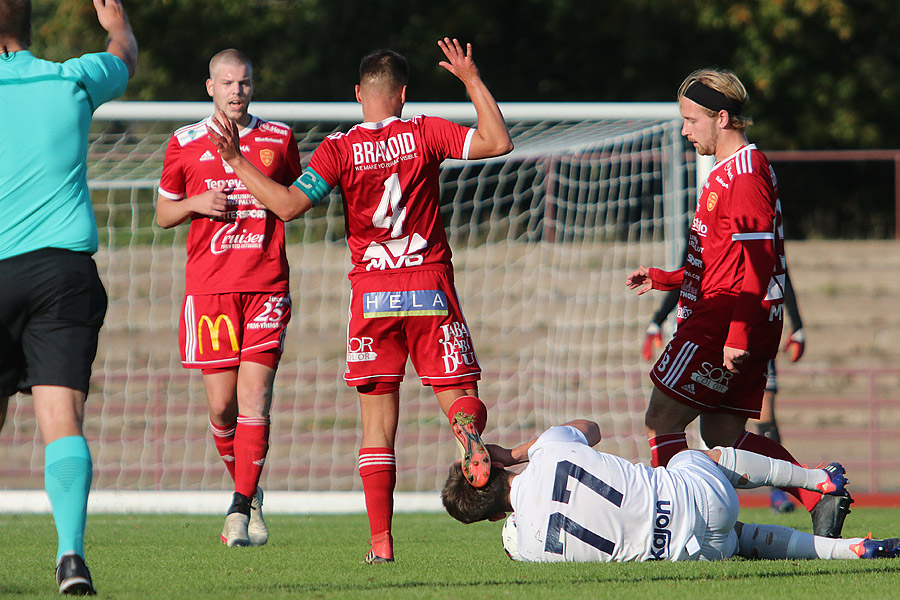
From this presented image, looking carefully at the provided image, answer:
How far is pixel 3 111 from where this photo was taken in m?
3.79

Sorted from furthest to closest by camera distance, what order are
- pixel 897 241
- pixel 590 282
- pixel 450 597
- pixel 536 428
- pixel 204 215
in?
pixel 897 241 → pixel 590 282 → pixel 536 428 → pixel 204 215 → pixel 450 597

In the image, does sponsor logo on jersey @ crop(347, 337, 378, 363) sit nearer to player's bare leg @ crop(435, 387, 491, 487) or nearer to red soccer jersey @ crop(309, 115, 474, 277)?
red soccer jersey @ crop(309, 115, 474, 277)

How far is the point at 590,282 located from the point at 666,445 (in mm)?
9931

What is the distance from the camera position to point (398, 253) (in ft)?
16.0

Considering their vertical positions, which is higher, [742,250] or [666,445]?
[742,250]

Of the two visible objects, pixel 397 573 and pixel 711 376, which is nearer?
pixel 397 573

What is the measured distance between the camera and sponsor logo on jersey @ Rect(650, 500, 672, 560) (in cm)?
421

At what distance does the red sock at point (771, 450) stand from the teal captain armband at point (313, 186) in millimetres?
2210

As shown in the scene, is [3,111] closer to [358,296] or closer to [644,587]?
[358,296]

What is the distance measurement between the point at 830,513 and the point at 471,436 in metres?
1.66

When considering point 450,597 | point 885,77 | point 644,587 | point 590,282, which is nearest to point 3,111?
point 450,597

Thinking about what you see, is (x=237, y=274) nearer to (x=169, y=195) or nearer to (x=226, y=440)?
(x=169, y=195)

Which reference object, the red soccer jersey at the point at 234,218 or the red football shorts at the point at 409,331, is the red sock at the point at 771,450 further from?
the red soccer jersey at the point at 234,218

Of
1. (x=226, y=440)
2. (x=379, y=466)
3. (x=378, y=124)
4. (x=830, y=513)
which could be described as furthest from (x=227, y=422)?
(x=830, y=513)
